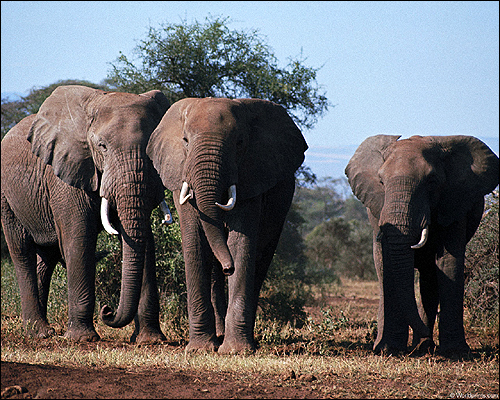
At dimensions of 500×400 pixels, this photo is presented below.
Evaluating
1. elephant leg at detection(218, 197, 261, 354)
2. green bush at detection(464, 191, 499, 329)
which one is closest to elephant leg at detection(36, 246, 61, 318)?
elephant leg at detection(218, 197, 261, 354)

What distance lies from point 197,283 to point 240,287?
485 millimetres

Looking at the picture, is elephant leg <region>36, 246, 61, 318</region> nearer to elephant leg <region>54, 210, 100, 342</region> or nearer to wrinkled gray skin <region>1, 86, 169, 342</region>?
wrinkled gray skin <region>1, 86, 169, 342</region>

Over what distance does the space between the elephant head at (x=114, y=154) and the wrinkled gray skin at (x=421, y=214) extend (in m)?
2.63

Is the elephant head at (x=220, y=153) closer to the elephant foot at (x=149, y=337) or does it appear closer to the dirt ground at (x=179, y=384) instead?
the dirt ground at (x=179, y=384)

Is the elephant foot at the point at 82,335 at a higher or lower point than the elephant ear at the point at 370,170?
lower

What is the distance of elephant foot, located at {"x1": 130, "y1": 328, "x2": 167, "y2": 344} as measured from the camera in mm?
8234

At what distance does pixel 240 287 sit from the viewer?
7.07 metres

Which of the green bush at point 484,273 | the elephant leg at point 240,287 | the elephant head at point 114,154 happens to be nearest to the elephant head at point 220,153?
the elephant leg at point 240,287

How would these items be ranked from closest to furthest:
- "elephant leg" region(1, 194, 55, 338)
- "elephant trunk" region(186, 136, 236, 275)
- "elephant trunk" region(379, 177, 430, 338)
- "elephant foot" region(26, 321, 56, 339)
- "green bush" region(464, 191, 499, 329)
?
"elephant trunk" region(186, 136, 236, 275) < "elephant trunk" region(379, 177, 430, 338) < "elephant foot" region(26, 321, 56, 339) < "elephant leg" region(1, 194, 55, 338) < "green bush" region(464, 191, 499, 329)

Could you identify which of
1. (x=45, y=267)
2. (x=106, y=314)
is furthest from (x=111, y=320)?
(x=45, y=267)

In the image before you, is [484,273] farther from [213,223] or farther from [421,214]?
[213,223]

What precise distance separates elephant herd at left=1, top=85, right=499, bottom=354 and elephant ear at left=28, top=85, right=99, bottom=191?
0.02m

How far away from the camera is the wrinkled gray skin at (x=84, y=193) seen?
24.7ft

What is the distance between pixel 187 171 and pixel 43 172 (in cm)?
285
